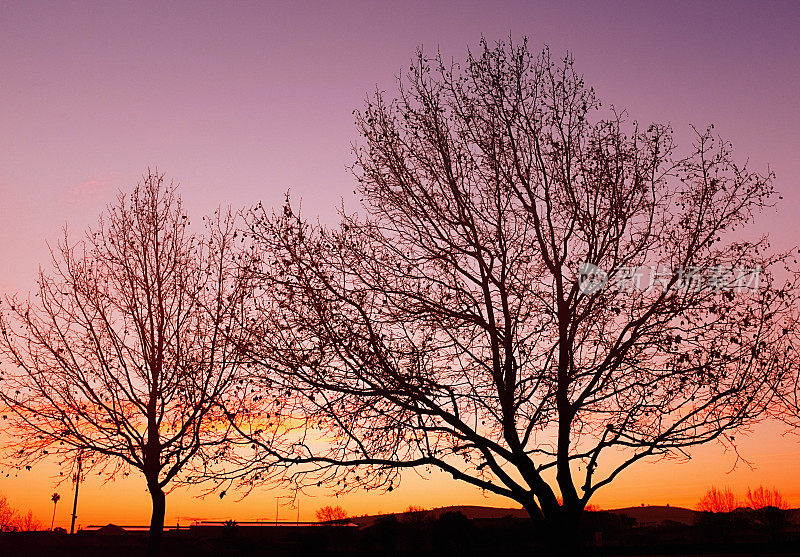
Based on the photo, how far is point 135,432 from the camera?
1903 centimetres

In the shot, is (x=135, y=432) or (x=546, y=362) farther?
(x=135, y=432)

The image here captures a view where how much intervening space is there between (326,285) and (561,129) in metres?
5.04

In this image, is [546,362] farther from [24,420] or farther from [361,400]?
[24,420]

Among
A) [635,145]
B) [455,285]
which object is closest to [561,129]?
[635,145]

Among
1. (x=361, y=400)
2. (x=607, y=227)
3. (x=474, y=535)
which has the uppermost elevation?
(x=607, y=227)

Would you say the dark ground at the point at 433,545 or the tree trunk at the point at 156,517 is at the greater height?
the tree trunk at the point at 156,517

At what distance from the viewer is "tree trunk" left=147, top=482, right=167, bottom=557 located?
704 inches

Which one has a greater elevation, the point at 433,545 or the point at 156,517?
the point at 156,517

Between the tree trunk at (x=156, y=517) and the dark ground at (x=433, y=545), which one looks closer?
the tree trunk at (x=156, y=517)

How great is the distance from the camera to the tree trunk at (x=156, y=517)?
17875mm

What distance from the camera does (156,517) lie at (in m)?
18.1

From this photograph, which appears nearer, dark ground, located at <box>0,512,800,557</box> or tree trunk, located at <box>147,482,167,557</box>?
Result: tree trunk, located at <box>147,482,167,557</box>

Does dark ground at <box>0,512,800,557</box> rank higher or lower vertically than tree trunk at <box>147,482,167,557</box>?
lower

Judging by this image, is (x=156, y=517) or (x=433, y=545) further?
(x=433, y=545)
